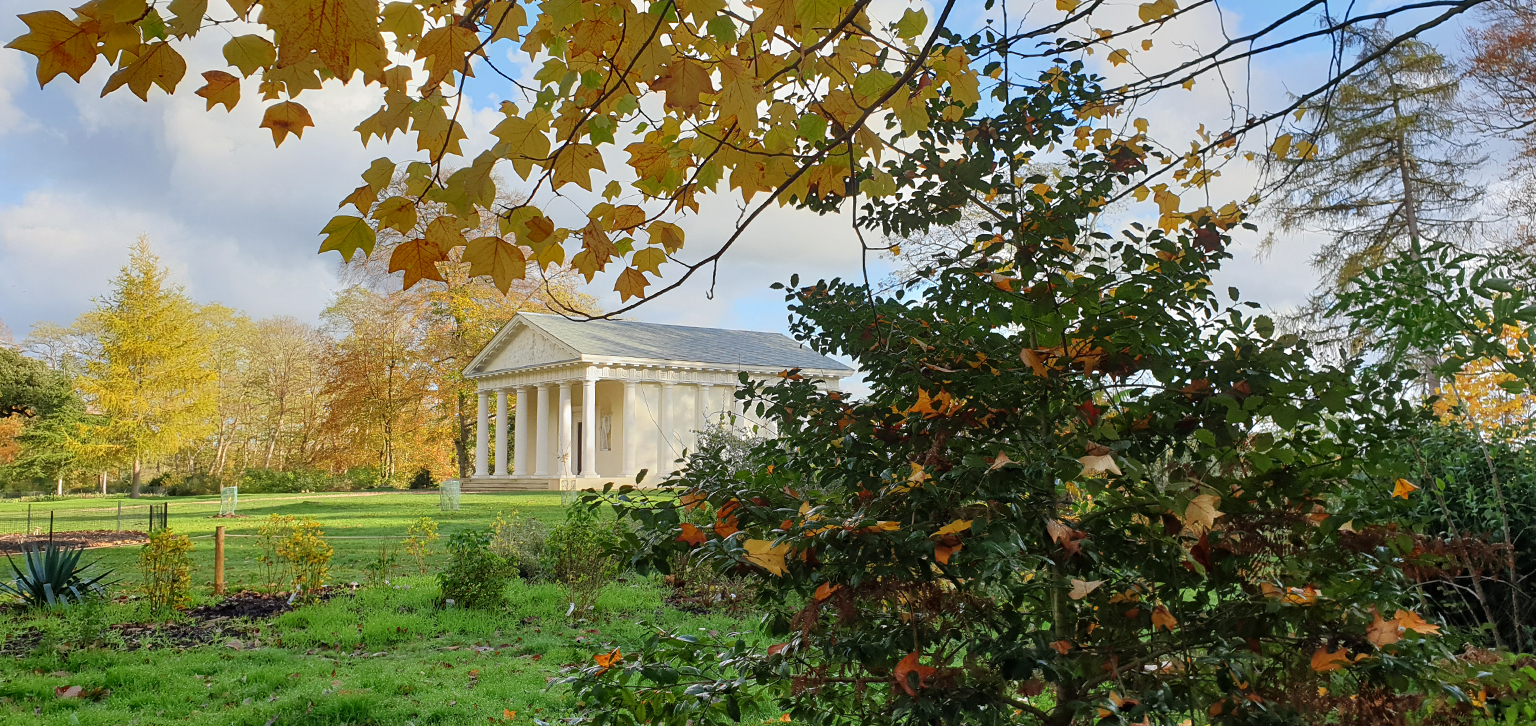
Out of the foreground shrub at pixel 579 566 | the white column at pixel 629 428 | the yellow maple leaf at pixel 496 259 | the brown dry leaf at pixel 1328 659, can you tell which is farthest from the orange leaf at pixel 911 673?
the white column at pixel 629 428

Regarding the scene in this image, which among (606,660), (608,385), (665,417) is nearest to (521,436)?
(608,385)

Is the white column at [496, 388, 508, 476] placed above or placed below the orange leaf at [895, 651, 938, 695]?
above

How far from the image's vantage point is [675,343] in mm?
29156

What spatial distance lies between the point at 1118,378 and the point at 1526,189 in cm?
2124

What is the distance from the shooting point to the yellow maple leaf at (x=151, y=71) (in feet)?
4.83

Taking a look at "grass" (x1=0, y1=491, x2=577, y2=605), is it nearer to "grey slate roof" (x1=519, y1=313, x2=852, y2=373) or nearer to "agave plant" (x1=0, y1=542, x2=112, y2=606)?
"agave plant" (x1=0, y1=542, x2=112, y2=606)

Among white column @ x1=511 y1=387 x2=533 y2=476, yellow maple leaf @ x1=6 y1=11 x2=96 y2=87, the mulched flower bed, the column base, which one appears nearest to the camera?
yellow maple leaf @ x1=6 y1=11 x2=96 y2=87

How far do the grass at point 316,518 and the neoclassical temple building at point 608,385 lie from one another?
475cm

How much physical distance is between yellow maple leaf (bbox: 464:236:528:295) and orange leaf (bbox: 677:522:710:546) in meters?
0.65

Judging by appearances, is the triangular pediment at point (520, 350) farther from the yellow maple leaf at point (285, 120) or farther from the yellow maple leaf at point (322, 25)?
the yellow maple leaf at point (322, 25)

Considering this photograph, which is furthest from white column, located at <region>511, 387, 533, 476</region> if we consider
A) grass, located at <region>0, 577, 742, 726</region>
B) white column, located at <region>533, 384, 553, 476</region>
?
grass, located at <region>0, 577, 742, 726</region>

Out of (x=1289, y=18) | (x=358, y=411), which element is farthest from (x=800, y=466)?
(x=358, y=411)

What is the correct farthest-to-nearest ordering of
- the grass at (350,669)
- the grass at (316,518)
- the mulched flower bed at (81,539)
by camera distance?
the mulched flower bed at (81,539), the grass at (316,518), the grass at (350,669)

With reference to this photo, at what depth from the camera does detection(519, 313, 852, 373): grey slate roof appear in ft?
89.1
